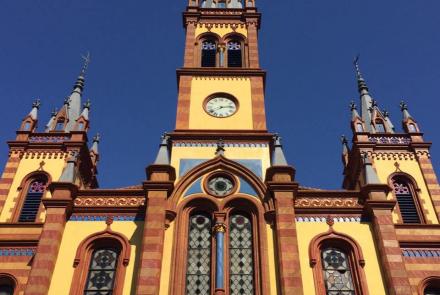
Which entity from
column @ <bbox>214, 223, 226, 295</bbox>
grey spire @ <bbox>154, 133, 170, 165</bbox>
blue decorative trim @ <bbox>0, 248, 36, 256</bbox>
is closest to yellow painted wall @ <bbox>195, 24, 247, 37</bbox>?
grey spire @ <bbox>154, 133, 170, 165</bbox>

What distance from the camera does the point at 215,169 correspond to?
22.8 metres

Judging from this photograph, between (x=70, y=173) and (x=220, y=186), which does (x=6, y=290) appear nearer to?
(x=70, y=173)

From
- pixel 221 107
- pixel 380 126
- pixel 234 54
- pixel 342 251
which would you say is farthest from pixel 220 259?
pixel 380 126

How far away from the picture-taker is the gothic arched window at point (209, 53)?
30125mm

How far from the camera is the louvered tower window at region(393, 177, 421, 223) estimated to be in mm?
26500

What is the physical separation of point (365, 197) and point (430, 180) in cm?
786

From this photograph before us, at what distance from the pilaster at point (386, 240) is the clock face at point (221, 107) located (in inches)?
311

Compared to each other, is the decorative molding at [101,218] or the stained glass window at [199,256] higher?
the decorative molding at [101,218]

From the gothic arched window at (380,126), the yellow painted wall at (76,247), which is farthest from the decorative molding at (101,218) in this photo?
the gothic arched window at (380,126)

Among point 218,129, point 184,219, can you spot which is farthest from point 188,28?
point 184,219

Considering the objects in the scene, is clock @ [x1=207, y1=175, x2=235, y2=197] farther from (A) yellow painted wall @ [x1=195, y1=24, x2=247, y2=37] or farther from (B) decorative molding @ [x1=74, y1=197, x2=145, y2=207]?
(A) yellow painted wall @ [x1=195, y1=24, x2=247, y2=37]

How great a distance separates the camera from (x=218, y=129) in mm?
25266

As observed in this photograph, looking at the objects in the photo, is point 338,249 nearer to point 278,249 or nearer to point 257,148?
point 278,249

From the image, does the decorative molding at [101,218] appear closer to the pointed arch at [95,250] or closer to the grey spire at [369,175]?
the pointed arch at [95,250]
